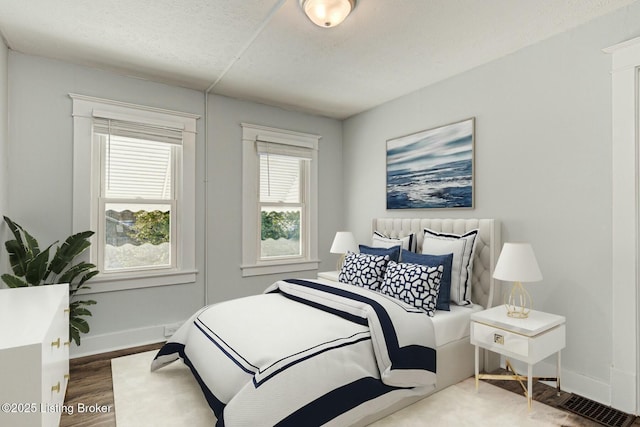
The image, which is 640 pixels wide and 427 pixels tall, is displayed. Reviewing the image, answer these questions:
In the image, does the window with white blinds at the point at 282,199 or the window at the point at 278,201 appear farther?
the window with white blinds at the point at 282,199

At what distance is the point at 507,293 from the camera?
2947 mm

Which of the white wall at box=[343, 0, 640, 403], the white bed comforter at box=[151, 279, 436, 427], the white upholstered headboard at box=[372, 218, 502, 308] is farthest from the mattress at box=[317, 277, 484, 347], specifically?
the white wall at box=[343, 0, 640, 403]

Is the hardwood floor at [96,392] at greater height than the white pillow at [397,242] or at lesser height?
lesser

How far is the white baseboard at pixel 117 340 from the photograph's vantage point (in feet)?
10.4

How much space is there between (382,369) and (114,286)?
2683 millimetres

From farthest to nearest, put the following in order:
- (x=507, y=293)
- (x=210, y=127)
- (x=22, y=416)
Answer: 1. (x=210, y=127)
2. (x=507, y=293)
3. (x=22, y=416)

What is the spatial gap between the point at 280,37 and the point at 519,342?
9.11 ft

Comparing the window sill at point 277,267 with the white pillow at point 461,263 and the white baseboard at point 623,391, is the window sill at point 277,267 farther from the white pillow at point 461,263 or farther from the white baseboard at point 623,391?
the white baseboard at point 623,391

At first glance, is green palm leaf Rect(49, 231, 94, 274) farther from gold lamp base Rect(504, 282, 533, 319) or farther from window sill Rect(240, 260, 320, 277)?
gold lamp base Rect(504, 282, 533, 319)

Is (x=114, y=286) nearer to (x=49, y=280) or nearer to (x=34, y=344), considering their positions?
(x=49, y=280)

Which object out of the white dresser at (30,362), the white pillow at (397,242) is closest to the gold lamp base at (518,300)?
the white pillow at (397,242)

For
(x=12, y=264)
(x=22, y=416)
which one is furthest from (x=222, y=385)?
(x=12, y=264)

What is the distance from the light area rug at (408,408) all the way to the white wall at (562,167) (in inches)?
22.6

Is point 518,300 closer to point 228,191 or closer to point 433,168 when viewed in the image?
point 433,168
